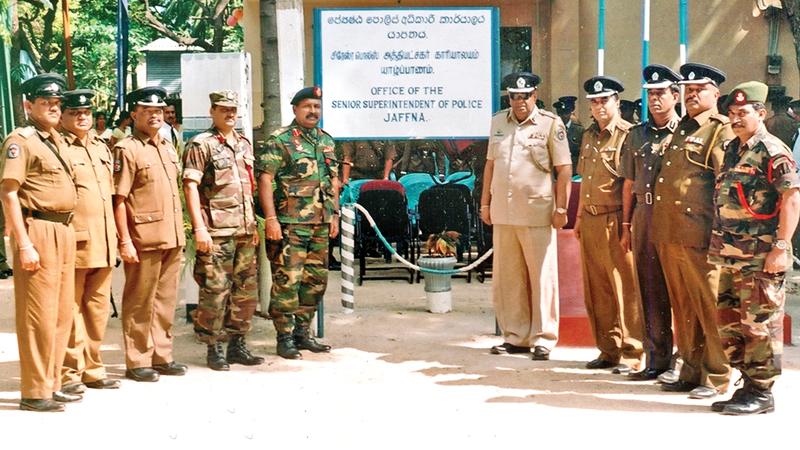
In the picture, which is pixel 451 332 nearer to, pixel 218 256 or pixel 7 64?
pixel 218 256

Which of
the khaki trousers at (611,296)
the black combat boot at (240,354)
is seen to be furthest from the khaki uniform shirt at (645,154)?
the black combat boot at (240,354)

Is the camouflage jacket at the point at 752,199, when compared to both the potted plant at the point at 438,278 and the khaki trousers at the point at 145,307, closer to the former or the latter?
the khaki trousers at the point at 145,307

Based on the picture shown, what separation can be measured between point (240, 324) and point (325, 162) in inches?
52.9

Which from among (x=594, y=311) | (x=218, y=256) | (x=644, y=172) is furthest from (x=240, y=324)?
(x=644, y=172)

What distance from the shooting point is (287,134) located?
27.5 ft

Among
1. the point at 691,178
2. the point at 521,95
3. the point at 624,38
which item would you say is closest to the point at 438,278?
the point at 521,95

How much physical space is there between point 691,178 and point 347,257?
12.3ft

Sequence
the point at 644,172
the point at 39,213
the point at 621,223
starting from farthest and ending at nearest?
the point at 621,223 < the point at 644,172 < the point at 39,213

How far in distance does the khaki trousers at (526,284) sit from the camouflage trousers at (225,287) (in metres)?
1.87

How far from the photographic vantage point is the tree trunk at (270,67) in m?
9.45

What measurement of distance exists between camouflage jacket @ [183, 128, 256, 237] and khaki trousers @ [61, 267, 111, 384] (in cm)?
91

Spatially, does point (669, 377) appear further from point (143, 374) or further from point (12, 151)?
point (12, 151)

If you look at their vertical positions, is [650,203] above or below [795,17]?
below

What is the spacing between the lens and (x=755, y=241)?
20.8 feet
